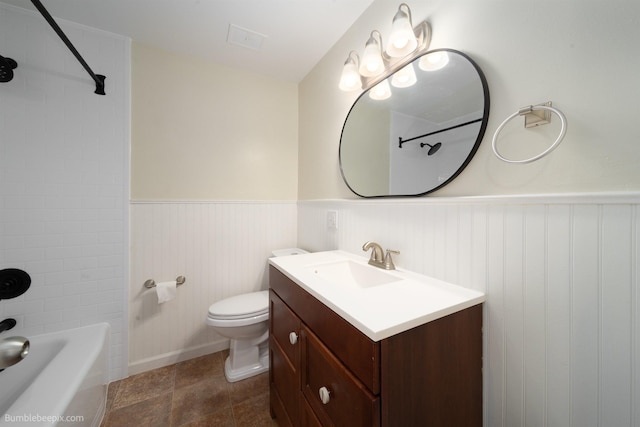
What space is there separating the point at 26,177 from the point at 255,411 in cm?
192

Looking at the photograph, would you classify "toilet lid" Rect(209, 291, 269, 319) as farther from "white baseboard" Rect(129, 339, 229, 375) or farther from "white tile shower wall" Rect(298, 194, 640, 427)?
"white tile shower wall" Rect(298, 194, 640, 427)

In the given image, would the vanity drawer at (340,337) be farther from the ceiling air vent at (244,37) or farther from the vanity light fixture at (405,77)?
the ceiling air vent at (244,37)

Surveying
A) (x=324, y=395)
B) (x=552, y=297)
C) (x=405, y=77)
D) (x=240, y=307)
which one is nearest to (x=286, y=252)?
(x=240, y=307)

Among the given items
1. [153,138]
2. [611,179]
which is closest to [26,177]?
[153,138]

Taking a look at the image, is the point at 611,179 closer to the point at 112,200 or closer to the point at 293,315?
the point at 293,315

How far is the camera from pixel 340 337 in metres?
0.68

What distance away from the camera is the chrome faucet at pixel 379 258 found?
108cm

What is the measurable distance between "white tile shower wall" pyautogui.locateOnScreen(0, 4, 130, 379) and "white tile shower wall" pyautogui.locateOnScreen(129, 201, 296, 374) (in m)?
0.09

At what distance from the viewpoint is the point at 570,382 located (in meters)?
0.61

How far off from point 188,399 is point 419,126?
203 centimetres

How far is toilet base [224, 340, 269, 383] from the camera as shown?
5.05 feet

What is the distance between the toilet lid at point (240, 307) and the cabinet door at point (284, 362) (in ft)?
1.04

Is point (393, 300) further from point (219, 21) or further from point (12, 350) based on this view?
point (219, 21)

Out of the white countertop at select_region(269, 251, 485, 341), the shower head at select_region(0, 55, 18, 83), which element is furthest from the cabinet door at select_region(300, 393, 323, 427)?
the shower head at select_region(0, 55, 18, 83)
